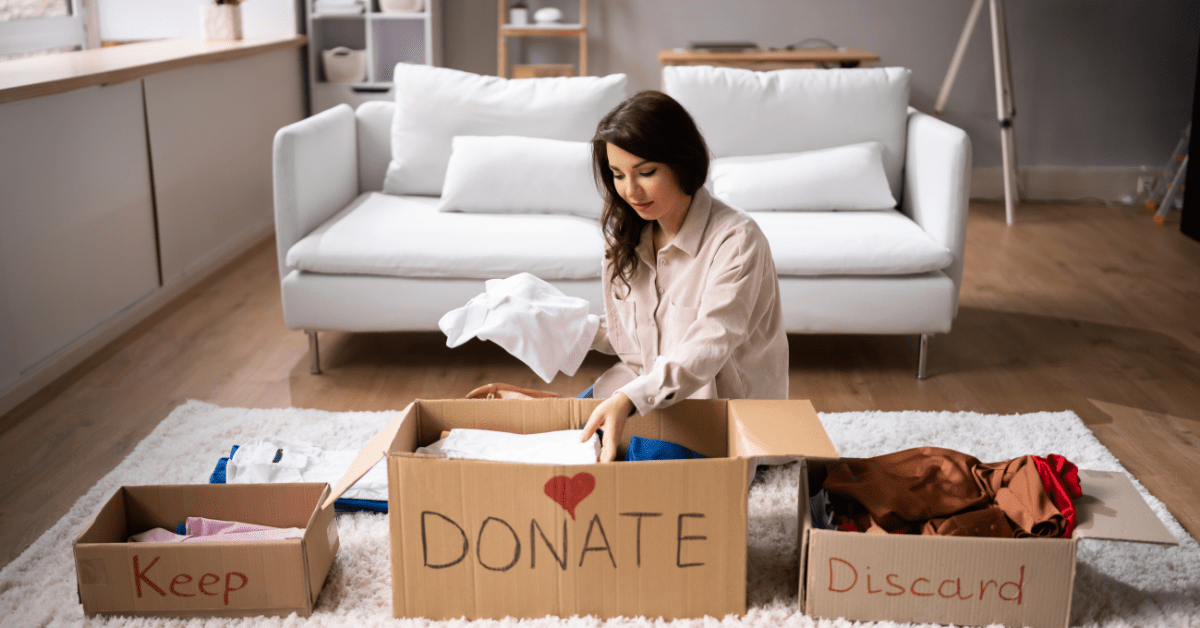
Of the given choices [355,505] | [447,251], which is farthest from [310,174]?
[355,505]

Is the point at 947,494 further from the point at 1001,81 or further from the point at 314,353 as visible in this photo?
the point at 1001,81

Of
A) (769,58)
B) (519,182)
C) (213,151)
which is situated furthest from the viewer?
(769,58)

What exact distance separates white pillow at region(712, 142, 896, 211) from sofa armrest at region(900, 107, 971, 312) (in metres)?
0.10

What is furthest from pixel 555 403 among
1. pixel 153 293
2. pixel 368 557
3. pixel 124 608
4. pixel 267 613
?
pixel 153 293

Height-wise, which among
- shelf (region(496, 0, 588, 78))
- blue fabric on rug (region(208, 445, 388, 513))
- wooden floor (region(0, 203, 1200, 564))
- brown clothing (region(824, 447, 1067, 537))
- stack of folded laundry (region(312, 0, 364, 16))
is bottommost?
wooden floor (region(0, 203, 1200, 564))

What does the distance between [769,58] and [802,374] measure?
7.48ft

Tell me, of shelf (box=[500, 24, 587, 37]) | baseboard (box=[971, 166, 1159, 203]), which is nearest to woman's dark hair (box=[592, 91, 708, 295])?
shelf (box=[500, 24, 587, 37])

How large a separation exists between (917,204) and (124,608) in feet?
7.40

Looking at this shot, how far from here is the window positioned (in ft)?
11.0

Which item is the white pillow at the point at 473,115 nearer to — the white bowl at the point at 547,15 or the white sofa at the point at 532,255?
the white sofa at the point at 532,255

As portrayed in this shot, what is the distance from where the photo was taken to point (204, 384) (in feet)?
8.29

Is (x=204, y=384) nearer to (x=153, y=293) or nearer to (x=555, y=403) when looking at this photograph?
(x=153, y=293)

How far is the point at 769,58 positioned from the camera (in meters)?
4.46

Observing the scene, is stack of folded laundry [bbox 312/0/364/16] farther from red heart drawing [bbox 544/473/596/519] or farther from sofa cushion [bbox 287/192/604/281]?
red heart drawing [bbox 544/473/596/519]
